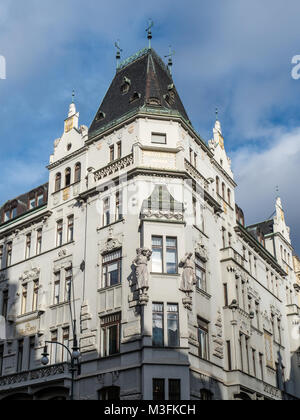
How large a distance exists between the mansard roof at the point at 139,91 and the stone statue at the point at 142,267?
1239 cm

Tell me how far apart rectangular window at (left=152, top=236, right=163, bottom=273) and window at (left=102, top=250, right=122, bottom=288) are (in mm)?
2507

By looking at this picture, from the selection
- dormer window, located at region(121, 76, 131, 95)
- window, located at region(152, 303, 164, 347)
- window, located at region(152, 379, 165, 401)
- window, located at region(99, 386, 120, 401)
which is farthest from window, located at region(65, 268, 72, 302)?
dormer window, located at region(121, 76, 131, 95)

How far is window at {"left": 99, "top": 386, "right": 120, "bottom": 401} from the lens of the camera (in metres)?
37.7

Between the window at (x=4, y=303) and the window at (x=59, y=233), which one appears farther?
the window at (x=4, y=303)

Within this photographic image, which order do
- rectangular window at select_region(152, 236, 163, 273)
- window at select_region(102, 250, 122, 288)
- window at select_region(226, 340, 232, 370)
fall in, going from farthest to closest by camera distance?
window at select_region(226, 340, 232, 370)
window at select_region(102, 250, 122, 288)
rectangular window at select_region(152, 236, 163, 273)

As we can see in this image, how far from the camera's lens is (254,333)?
49.1m

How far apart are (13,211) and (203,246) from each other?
20047 mm

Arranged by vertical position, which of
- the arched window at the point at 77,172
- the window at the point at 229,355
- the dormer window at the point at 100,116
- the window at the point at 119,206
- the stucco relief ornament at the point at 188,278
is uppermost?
the dormer window at the point at 100,116

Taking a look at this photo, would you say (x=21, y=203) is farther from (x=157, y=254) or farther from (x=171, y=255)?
(x=171, y=255)

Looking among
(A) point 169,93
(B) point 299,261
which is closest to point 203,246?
(A) point 169,93

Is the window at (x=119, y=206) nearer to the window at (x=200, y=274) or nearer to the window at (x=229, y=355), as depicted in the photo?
the window at (x=200, y=274)

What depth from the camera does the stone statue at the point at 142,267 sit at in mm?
38188

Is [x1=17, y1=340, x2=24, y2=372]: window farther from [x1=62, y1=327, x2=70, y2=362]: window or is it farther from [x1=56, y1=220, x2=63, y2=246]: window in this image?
[x1=56, y1=220, x2=63, y2=246]: window

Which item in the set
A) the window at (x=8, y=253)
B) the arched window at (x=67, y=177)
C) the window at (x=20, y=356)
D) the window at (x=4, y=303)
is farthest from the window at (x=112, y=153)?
the window at (x=20, y=356)
